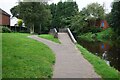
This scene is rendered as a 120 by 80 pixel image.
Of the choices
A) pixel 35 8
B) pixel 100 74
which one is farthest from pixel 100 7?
pixel 100 74

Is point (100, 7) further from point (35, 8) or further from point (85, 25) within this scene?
point (35, 8)

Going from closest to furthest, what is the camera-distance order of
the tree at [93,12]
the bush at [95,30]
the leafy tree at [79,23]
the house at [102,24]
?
the tree at [93,12] < the leafy tree at [79,23] < the bush at [95,30] < the house at [102,24]

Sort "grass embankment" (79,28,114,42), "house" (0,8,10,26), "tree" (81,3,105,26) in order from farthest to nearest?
"tree" (81,3,105,26), "grass embankment" (79,28,114,42), "house" (0,8,10,26)

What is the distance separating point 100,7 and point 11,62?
4485 centimetres

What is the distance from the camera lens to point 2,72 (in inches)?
337

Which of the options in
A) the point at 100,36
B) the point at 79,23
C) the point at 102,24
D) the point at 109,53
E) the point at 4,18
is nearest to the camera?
the point at 109,53

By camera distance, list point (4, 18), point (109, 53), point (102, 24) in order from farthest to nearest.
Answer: point (102, 24) → point (4, 18) → point (109, 53)

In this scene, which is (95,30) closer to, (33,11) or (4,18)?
(33,11)

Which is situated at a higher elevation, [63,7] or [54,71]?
[63,7]

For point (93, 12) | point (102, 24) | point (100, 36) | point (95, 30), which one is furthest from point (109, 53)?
point (102, 24)

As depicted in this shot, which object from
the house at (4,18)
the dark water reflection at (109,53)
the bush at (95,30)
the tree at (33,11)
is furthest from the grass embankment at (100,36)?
the house at (4,18)

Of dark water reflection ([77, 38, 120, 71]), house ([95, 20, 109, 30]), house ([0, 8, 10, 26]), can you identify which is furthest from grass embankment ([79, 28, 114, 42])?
house ([0, 8, 10, 26])

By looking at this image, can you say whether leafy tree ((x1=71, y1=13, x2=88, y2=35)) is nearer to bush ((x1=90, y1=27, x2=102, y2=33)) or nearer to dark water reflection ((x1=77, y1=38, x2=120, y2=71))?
bush ((x1=90, y1=27, x2=102, y2=33))

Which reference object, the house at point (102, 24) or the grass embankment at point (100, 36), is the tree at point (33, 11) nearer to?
the grass embankment at point (100, 36)
